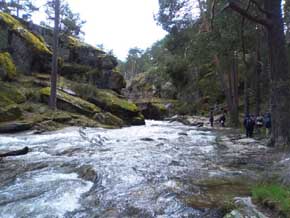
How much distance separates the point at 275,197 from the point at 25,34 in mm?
27971

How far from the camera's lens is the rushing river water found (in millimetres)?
5559

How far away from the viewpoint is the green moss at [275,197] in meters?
4.99

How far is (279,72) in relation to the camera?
12.7 m

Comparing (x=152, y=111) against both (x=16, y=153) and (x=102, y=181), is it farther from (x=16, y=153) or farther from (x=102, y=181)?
(x=102, y=181)

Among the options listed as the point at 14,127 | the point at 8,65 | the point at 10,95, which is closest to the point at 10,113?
the point at 14,127

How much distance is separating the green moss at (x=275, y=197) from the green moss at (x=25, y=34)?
27.1 meters

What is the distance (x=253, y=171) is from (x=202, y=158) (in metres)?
2.31

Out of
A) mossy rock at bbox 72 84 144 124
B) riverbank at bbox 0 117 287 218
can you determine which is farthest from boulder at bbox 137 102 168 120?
riverbank at bbox 0 117 287 218

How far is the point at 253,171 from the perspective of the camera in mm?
8609

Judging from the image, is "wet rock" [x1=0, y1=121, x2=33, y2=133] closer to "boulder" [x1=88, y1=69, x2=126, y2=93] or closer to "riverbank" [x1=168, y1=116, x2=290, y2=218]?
"riverbank" [x1=168, y1=116, x2=290, y2=218]

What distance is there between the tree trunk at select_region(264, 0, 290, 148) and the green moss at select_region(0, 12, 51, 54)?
22.1 meters

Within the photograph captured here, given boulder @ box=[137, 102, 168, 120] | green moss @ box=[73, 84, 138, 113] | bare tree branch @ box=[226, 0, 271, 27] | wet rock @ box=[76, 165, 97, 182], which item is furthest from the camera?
boulder @ box=[137, 102, 168, 120]

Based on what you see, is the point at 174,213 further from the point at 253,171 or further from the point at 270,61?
the point at 270,61

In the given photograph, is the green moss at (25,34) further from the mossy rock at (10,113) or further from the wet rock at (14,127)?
the wet rock at (14,127)
